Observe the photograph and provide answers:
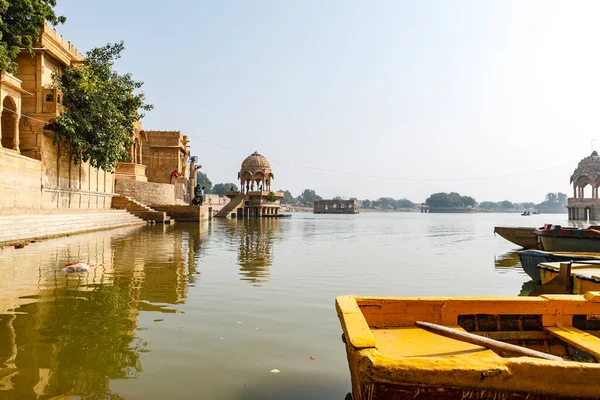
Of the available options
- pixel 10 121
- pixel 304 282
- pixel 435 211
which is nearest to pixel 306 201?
pixel 435 211

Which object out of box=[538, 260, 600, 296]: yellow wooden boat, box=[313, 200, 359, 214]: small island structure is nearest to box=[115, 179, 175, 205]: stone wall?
box=[538, 260, 600, 296]: yellow wooden boat

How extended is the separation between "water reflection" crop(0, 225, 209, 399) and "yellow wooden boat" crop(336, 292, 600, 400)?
214cm

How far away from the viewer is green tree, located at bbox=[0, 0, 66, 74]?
746 inches

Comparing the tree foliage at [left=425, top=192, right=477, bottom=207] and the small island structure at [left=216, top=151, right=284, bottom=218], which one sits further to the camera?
the tree foliage at [left=425, top=192, right=477, bottom=207]

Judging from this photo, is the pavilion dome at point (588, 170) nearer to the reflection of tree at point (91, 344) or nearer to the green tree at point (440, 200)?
the reflection of tree at point (91, 344)

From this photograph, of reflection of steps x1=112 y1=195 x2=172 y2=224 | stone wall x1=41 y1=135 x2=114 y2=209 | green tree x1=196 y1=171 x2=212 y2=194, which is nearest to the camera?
stone wall x1=41 y1=135 x2=114 y2=209

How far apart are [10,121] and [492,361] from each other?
996 inches

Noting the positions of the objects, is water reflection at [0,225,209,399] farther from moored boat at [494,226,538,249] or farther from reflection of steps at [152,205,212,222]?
reflection of steps at [152,205,212,222]

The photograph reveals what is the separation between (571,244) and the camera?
14969 millimetres

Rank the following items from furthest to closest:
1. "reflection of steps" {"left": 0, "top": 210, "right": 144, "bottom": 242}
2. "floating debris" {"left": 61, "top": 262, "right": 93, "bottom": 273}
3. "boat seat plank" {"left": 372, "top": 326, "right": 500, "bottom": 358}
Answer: "reflection of steps" {"left": 0, "top": 210, "right": 144, "bottom": 242}
"floating debris" {"left": 61, "top": 262, "right": 93, "bottom": 273}
"boat seat plank" {"left": 372, "top": 326, "right": 500, "bottom": 358}

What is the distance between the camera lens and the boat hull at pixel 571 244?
14.4 m

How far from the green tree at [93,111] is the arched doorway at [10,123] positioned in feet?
5.64

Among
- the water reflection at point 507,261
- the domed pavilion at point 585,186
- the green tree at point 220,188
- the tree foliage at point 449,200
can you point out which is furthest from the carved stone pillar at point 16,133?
the tree foliage at point 449,200

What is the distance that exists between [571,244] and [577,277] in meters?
8.34
